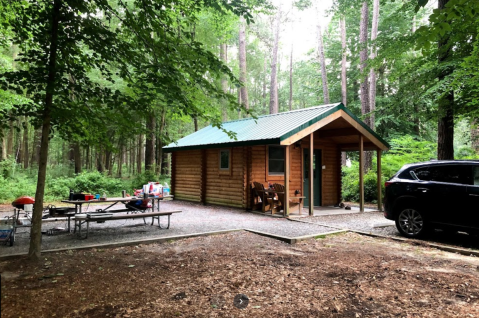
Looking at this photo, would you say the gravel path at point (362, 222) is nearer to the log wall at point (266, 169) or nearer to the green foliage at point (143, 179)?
the log wall at point (266, 169)

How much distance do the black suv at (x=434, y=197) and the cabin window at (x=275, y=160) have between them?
475 centimetres

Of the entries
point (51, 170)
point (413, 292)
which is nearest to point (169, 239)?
point (413, 292)

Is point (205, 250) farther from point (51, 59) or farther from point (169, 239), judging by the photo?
point (51, 59)

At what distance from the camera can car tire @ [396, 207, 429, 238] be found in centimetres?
656

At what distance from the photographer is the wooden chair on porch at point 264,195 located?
10.3 m

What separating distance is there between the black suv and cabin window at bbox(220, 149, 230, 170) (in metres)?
6.16

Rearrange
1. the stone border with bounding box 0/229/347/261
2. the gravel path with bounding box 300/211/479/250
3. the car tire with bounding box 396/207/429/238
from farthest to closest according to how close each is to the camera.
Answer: the car tire with bounding box 396/207/429/238 < the gravel path with bounding box 300/211/479/250 < the stone border with bounding box 0/229/347/261

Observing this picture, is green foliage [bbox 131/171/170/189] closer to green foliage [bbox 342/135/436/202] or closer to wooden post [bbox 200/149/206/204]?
wooden post [bbox 200/149/206/204]

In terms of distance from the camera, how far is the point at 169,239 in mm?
6293

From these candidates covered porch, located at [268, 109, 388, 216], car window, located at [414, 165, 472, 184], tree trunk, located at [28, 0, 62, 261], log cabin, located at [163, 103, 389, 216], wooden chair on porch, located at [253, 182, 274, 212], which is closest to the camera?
tree trunk, located at [28, 0, 62, 261]

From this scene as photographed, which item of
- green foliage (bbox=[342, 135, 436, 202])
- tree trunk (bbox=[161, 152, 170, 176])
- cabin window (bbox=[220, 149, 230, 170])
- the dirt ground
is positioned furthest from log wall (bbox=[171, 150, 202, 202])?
tree trunk (bbox=[161, 152, 170, 176])

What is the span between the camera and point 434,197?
6.33m

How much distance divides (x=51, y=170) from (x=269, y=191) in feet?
62.9

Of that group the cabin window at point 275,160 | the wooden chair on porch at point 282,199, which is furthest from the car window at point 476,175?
the cabin window at point 275,160
